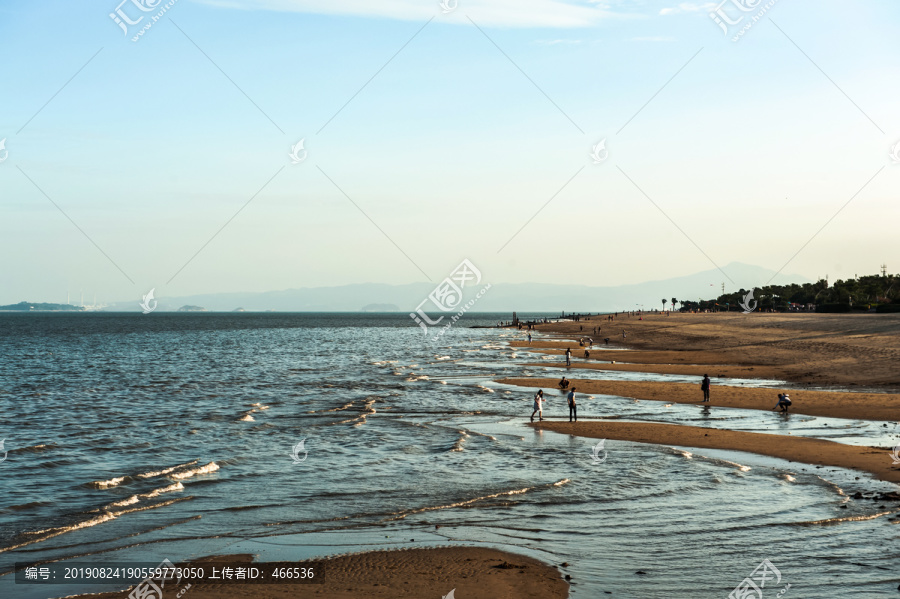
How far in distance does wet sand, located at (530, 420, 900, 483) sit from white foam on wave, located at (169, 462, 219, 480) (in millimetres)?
13902

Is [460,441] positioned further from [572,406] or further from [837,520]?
[837,520]

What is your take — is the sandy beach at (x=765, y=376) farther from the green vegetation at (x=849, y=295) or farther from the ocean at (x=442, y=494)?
the green vegetation at (x=849, y=295)

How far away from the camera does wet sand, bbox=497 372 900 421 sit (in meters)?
30.4

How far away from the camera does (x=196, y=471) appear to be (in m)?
22.1

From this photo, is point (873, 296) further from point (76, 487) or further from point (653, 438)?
point (76, 487)

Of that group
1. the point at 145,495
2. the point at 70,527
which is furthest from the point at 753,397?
the point at 70,527

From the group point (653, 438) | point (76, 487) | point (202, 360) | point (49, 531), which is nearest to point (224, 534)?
point (49, 531)

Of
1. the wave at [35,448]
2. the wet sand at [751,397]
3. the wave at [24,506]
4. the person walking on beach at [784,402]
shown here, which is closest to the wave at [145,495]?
the wave at [24,506]

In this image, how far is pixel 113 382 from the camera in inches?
2092

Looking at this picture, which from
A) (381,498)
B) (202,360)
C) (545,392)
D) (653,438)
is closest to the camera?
(381,498)

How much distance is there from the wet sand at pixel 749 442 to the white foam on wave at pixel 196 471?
13.9 m

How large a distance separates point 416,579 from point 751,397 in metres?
29.3

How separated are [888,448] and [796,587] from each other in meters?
13.7

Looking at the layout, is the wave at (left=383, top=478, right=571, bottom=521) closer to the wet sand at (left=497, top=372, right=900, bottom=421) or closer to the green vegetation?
the wet sand at (left=497, top=372, right=900, bottom=421)
